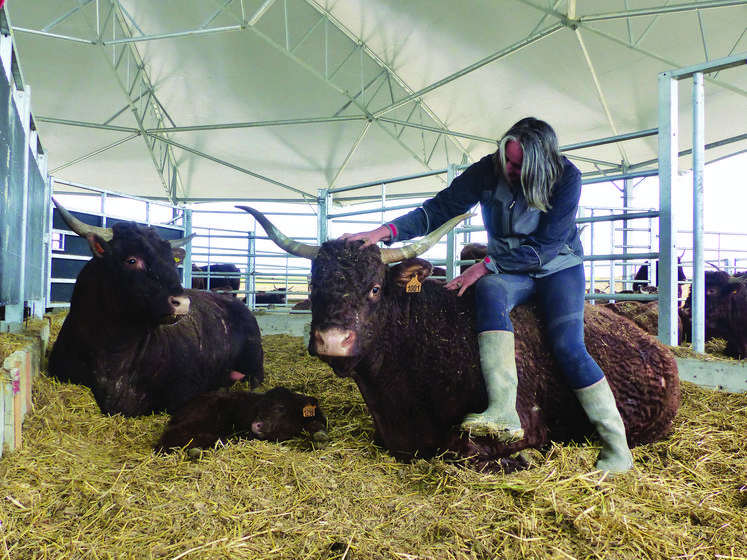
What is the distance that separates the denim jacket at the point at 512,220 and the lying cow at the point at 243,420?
1402mm

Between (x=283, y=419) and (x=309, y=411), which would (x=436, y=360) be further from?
(x=283, y=419)

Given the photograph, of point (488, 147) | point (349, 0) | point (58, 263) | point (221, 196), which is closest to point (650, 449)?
point (58, 263)

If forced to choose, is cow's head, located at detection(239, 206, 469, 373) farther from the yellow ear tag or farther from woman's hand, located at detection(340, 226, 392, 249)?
the yellow ear tag

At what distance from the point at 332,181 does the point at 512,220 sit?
14005mm

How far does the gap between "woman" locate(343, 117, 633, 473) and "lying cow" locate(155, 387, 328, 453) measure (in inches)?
51.2

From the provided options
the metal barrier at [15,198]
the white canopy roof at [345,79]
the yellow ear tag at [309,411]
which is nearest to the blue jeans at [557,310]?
the yellow ear tag at [309,411]

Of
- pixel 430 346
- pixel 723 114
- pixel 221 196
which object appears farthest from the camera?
pixel 221 196

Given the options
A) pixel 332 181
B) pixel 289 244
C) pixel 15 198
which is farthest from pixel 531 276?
pixel 332 181

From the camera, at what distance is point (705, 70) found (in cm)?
456

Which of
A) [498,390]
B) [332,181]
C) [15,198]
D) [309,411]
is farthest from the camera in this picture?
[332,181]

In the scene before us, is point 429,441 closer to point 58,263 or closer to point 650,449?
point 650,449

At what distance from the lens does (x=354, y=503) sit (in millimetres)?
2291

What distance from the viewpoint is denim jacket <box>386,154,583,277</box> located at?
2.81 metres

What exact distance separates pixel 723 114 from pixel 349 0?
9.39 meters
